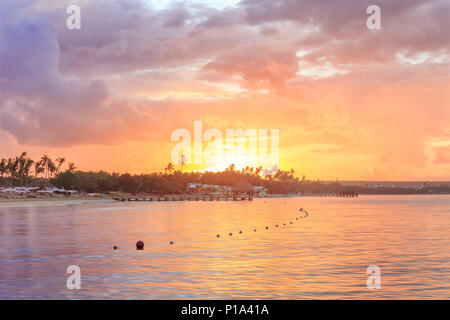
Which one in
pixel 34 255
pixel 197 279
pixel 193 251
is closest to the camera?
pixel 197 279

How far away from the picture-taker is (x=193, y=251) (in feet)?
121

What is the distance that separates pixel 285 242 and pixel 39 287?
24452mm

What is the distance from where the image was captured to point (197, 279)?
2492cm
